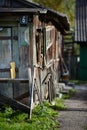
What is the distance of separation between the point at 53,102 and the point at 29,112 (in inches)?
125

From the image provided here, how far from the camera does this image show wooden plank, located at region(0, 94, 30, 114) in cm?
1144

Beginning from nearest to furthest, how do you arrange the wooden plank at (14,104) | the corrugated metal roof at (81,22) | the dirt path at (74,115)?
the dirt path at (74,115)
the wooden plank at (14,104)
the corrugated metal roof at (81,22)

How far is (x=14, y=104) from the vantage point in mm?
11688

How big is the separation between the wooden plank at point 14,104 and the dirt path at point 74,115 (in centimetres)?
104

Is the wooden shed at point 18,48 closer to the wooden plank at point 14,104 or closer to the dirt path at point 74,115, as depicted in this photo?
the wooden plank at point 14,104

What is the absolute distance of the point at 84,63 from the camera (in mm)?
24734

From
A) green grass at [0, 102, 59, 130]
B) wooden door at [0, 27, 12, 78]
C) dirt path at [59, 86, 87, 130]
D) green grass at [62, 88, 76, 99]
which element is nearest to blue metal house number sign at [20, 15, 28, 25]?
wooden door at [0, 27, 12, 78]

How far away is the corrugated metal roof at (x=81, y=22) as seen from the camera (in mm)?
24275

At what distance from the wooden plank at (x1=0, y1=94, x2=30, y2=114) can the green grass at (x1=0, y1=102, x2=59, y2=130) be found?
4.8 inches

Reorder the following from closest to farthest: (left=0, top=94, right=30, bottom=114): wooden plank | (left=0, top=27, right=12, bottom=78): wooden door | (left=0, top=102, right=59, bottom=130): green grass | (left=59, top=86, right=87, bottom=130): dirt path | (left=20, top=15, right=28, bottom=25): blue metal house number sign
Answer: (left=0, top=102, right=59, bottom=130): green grass
(left=59, top=86, right=87, bottom=130): dirt path
(left=0, top=94, right=30, bottom=114): wooden plank
(left=20, top=15, right=28, bottom=25): blue metal house number sign
(left=0, top=27, right=12, bottom=78): wooden door

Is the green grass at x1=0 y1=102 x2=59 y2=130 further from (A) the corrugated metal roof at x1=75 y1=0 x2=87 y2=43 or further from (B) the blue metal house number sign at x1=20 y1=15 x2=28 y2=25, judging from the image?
(A) the corrugated metal roof at x1=75 y1=0 x2=87 y2=43

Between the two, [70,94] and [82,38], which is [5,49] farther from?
[82,38]

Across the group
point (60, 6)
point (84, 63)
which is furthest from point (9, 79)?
point (60, 6)

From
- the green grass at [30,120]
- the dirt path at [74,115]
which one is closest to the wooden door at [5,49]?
the green grass at [30,120]
